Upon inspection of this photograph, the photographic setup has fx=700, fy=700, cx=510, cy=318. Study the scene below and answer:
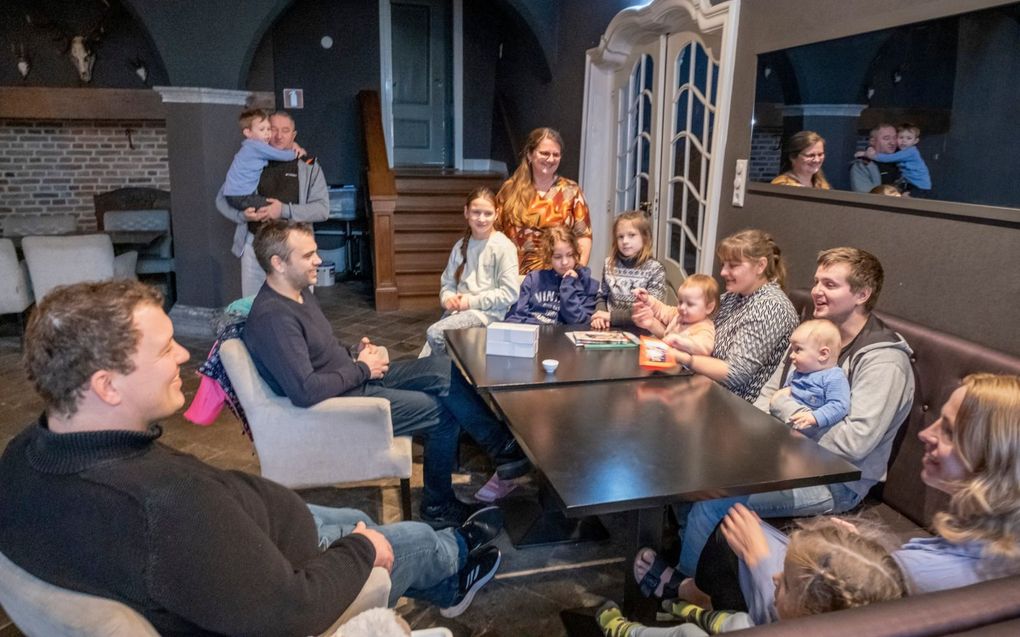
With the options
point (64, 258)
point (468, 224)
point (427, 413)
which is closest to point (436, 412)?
point (427, 413)

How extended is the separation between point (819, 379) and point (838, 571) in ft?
3.43

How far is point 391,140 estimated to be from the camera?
8.52m

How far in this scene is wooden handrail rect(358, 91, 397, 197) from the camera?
6.28 metres

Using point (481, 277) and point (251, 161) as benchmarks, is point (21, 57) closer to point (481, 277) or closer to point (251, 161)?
point (251, 161)

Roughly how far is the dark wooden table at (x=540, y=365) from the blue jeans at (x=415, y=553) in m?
0.53

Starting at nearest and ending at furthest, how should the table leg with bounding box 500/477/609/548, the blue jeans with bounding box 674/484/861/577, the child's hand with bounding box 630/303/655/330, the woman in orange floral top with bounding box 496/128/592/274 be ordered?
1. the blue jeans with bounding box 674/484/861/577
2. the table leg with bounding box 500/477/609/548
3. the child's hand with bounding box 630/303/655/330
4. the woman in orange floral top with bounding box 496/128/592/274

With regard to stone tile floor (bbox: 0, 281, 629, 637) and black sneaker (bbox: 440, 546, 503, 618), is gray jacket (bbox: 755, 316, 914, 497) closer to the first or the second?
stone tile floor (bbox: 0, 281, 629, 637)

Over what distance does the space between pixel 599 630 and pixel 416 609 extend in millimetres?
596

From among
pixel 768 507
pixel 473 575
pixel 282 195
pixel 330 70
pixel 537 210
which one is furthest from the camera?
pixel 330 70

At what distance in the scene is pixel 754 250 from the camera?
2.51 m

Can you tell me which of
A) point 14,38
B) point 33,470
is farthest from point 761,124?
point 14,38

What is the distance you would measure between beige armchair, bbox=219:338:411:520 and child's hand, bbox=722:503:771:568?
1208mm

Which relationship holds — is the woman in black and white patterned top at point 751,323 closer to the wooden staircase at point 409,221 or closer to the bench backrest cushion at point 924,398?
the bench backrest cushion at point 924,398

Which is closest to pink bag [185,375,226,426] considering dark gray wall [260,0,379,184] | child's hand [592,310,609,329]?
child's hand [592,310,609,329]
